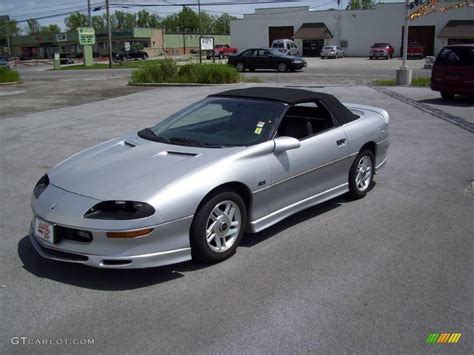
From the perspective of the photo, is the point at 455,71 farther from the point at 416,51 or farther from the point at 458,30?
the point at 458,30

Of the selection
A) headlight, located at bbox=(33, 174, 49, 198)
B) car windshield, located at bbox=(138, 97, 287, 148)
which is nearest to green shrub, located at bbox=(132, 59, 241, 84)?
car windshield, located at bbox=(138, 97, 287, 148)

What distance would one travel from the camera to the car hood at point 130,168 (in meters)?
4.08

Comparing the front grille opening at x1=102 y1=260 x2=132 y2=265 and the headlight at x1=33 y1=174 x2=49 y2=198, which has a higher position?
the headlight at x1=33 y1=174 x2=49 y2=198

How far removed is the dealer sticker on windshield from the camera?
13.2 ft

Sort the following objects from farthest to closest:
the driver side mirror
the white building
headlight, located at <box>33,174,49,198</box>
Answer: the white building, the driver side mirror, headlight, located at <box>33,174,49,198</box>

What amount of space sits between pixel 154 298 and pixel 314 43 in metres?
70.5

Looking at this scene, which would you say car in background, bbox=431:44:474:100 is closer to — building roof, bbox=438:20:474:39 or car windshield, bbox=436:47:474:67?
car windshield, bbox=436:47:474:67

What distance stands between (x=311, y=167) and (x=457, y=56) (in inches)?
481

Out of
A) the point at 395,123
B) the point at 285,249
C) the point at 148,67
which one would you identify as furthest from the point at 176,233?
the point at 148,67

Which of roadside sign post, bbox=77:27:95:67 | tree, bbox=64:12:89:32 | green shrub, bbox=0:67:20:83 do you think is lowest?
green shrub, bbox=0:67:20:83

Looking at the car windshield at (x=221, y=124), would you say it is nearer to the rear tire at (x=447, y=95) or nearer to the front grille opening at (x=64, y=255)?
the front grille opening at (x=64, y=255)

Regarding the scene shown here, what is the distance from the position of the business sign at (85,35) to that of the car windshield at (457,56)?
47.1 meters

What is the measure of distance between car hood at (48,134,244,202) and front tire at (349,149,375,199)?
74.1 inches

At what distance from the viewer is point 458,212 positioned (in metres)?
5.77
